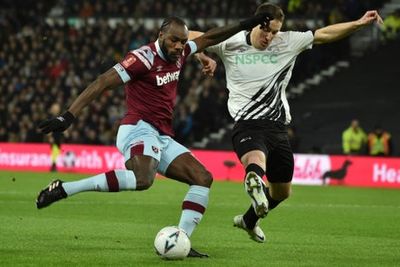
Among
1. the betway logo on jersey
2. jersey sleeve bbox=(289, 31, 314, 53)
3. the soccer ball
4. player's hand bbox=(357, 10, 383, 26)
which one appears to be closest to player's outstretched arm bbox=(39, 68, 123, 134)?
the betway logo on jersey

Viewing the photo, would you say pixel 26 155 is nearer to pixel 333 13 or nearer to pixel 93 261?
pixel 333 13

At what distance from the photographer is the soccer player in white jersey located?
36.4ft

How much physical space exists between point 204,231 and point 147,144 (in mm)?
Answer: 3276

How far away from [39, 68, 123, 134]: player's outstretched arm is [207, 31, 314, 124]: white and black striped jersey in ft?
6.26

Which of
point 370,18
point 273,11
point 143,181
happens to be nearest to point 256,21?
point 273,11

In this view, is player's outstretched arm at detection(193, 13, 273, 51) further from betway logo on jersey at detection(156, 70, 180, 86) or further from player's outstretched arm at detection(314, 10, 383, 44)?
player's outstretched arm at detection(314, 10, 383, 44)

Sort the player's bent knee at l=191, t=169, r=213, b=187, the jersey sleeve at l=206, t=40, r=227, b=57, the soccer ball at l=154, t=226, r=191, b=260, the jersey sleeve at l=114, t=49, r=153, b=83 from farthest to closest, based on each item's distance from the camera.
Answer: the jersey sleeve at l=206, t=40, r=227, b=57 → the player's bent knee at l=191, t=169, r=213, b=187 → the jersey sleeve at l=114, t=49, r=153, b=83 → the soccer ball at l=154, t=226, r=191, b=260

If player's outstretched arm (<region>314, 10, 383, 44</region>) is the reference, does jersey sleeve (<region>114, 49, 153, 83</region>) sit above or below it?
below

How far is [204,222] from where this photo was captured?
47.2 feet

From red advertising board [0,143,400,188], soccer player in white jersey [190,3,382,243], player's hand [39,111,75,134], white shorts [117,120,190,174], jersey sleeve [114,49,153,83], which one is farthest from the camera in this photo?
red advertising board [0,143,400,188]

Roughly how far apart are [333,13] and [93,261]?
21.8m

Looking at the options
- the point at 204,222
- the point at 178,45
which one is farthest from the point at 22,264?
the point at 204,222

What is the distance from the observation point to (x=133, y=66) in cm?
988

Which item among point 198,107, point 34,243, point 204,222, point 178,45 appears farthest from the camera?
point 198,107
